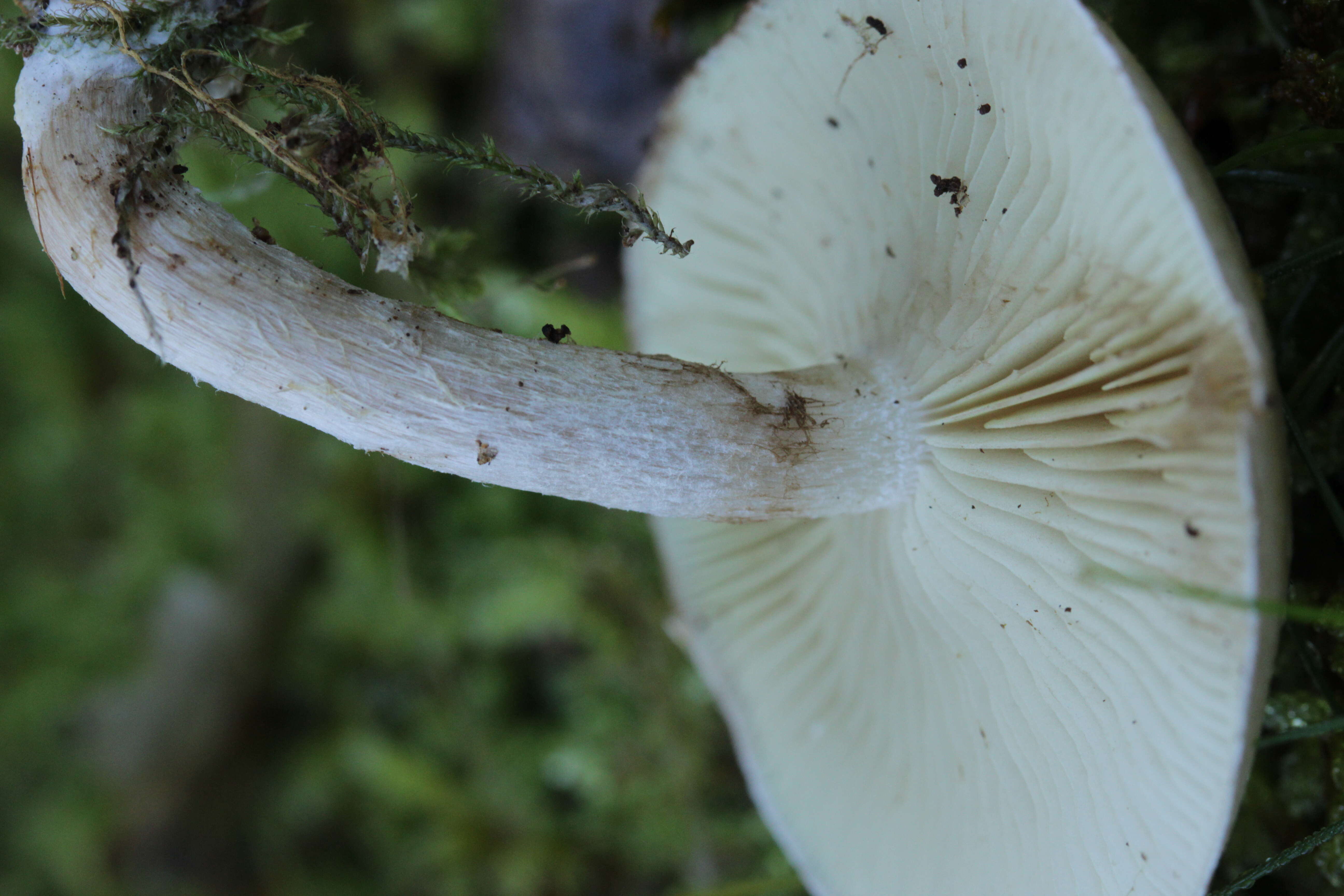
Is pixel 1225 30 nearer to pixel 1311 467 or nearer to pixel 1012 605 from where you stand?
pixel 1311 467

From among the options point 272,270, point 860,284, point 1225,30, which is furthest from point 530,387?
point 1225,30

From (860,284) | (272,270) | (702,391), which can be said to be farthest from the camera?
(860,284)

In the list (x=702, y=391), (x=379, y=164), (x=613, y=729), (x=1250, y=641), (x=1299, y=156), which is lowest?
(x=1250, y=641)

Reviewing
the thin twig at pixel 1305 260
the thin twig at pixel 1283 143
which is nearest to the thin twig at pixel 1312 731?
the thin twig at pixel 1305 260

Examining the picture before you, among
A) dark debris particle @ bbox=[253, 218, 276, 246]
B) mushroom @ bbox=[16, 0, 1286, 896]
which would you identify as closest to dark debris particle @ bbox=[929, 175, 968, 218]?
mushroom @ bbox=[16, 0, 1286, 896]

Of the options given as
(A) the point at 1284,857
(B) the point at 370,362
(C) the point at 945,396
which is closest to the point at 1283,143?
(C) the point at 945,396

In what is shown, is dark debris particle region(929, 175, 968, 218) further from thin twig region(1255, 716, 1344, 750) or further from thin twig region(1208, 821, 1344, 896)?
thin twig region(1208, 821, 1344, 896)
